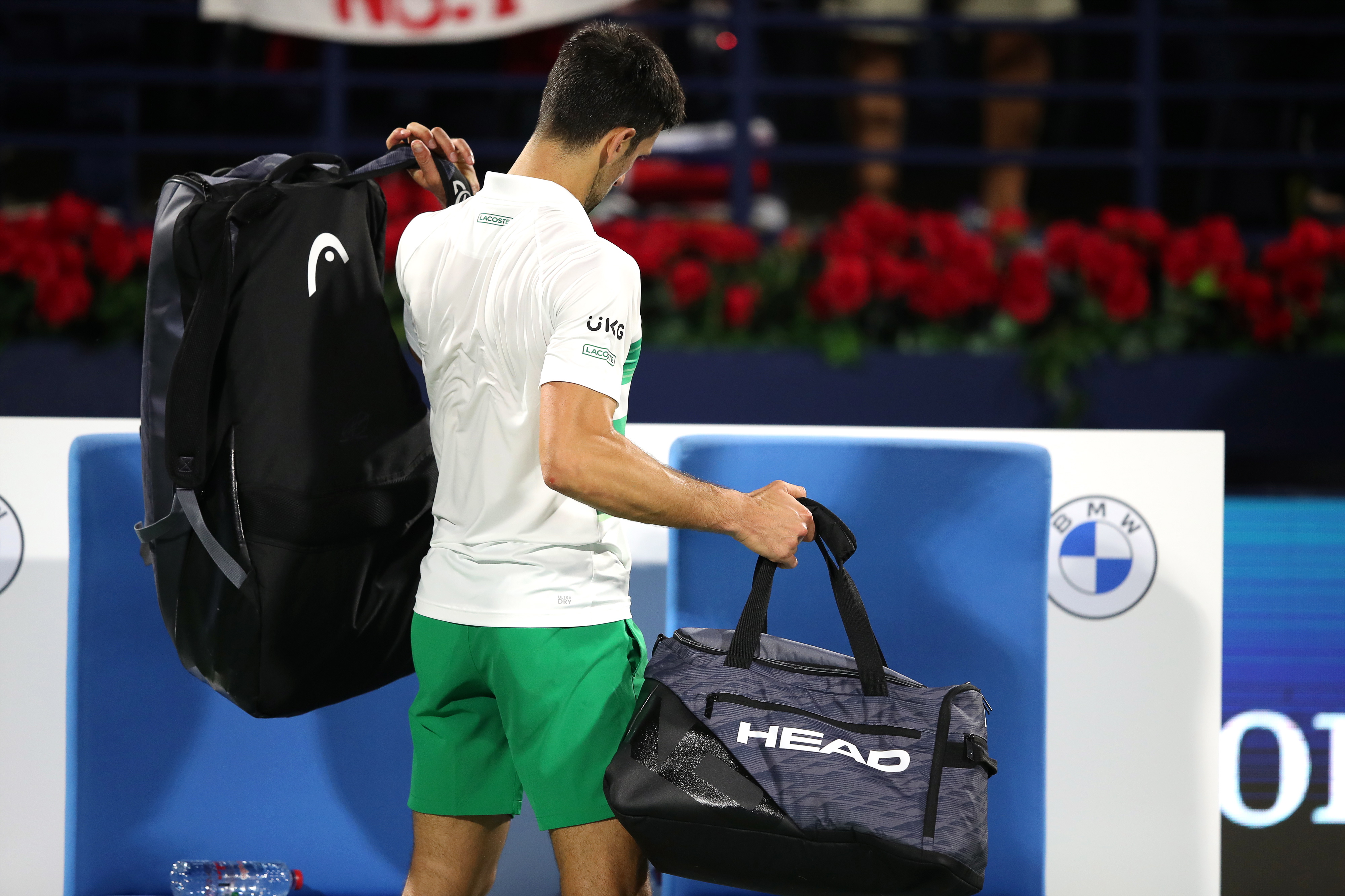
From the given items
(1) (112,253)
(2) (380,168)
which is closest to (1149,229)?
(2) (380,168)

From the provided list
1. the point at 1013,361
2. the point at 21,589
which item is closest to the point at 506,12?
the point at 1013,361

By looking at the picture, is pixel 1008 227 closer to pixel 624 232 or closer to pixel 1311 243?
Answer: pixel 1311 243

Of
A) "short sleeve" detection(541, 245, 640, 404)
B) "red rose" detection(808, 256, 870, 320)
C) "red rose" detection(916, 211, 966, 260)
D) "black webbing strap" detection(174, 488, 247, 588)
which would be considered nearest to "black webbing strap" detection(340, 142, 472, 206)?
"short sleeve" detection(541, 245, 640, 404)

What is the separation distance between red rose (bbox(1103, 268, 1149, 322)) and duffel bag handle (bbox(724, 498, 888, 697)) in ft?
6.74

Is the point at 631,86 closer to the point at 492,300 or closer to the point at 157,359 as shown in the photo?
the point at 492,300

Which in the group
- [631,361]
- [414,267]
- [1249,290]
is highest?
[1249,290]

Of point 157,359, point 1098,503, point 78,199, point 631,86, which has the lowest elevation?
point 1098,503

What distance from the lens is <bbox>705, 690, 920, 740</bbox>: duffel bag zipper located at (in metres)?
1.36

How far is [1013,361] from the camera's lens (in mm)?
3217

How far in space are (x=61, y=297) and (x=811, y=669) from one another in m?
2.64

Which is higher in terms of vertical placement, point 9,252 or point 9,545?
point 9,252

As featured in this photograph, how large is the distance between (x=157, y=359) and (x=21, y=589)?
32.9 inches

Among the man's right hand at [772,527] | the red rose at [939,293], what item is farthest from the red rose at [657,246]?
the man's right hand at [772,527]

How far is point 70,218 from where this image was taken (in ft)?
10.9
